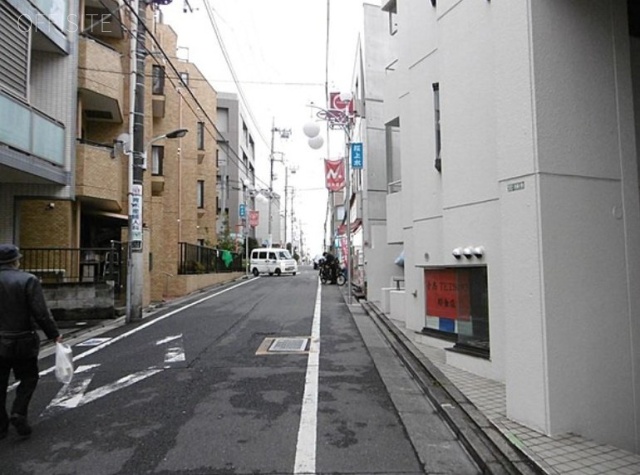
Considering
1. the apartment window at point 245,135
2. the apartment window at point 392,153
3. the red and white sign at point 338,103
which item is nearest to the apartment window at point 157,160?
the red and white sign at point 338,103

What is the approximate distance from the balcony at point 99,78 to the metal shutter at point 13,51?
2.64m

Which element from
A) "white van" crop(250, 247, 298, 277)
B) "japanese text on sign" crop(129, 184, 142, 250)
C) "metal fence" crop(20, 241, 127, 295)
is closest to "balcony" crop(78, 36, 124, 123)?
"japanese text on sign" crop(129, 184, 142, 250)

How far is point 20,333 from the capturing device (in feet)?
14.4

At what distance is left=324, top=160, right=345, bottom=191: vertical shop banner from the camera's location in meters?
17.2

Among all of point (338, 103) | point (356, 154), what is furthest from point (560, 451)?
point (338, 103)

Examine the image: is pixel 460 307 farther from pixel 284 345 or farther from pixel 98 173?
pixel 98 173

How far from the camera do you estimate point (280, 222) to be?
251ft

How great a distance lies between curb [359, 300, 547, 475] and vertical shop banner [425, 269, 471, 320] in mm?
892

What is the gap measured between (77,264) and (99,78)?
536 centimetres

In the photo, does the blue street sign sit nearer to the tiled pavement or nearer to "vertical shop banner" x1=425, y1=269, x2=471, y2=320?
"vertical shop banner" x1=425, y1=269, x2=471, y2=320

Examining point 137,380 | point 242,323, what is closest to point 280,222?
point 242,323

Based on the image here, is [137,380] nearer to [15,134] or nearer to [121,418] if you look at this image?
[121,418]

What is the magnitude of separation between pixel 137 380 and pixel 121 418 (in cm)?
153

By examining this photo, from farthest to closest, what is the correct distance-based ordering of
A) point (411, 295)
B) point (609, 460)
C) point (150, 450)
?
point (411, 295), point (150, 450), point (609, 460)
